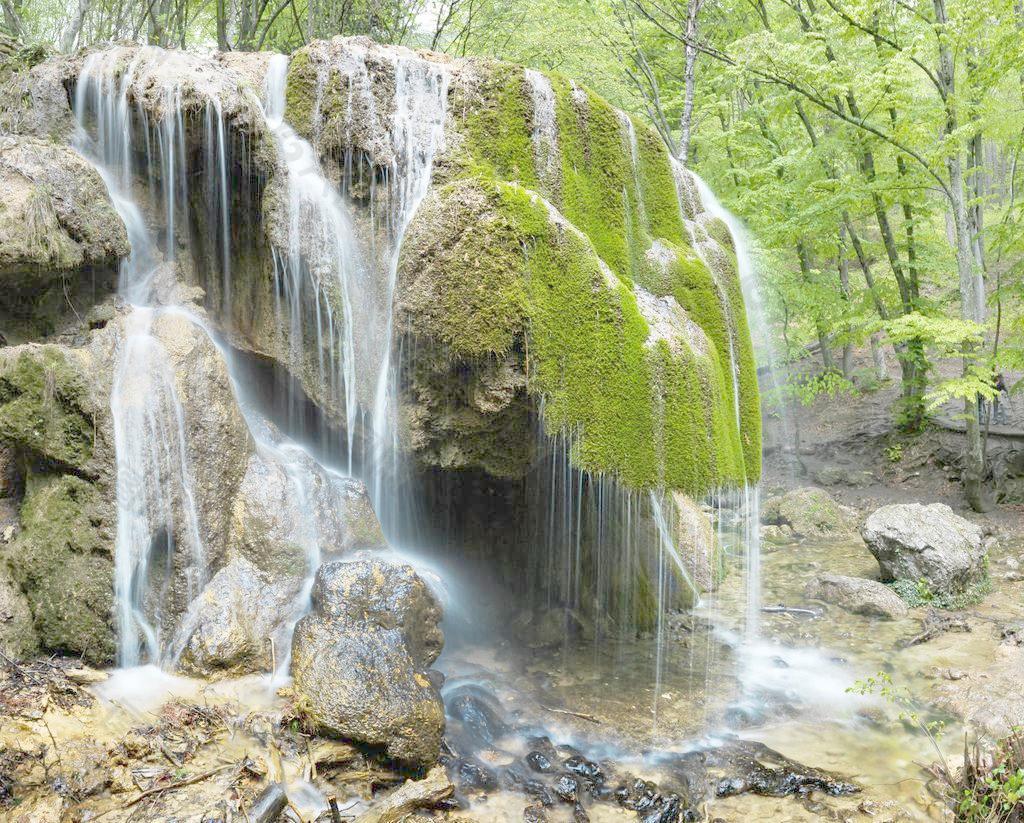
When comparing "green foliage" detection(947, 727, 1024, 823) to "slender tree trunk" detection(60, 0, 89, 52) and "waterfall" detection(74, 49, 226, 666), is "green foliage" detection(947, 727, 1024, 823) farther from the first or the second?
"slender tree trunk" detection(60, 0, 89, 52)

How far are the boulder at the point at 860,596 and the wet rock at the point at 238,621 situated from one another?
7211mm

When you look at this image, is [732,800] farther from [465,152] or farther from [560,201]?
[465,152]

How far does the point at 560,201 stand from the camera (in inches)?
278

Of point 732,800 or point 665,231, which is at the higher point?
point 665,231

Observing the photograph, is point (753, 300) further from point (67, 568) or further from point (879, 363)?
point (879, 363)

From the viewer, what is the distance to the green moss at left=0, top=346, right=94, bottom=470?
567 centimetres

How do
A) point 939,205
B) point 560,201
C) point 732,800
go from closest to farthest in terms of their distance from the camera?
point 732,800
point 560,201
point 939,205

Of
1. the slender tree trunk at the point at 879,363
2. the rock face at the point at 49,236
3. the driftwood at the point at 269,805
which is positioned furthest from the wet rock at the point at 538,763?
the slender tree trunk at the point at 879,363

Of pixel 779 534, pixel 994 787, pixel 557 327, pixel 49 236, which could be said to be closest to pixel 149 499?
pixel 49 236

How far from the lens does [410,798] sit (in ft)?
15.8

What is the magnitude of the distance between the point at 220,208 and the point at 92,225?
1192 mm

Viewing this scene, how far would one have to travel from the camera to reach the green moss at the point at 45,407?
5.67 meters

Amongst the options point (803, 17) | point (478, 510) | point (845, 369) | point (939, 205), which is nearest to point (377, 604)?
point (478, 510)

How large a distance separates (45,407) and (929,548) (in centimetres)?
1019
